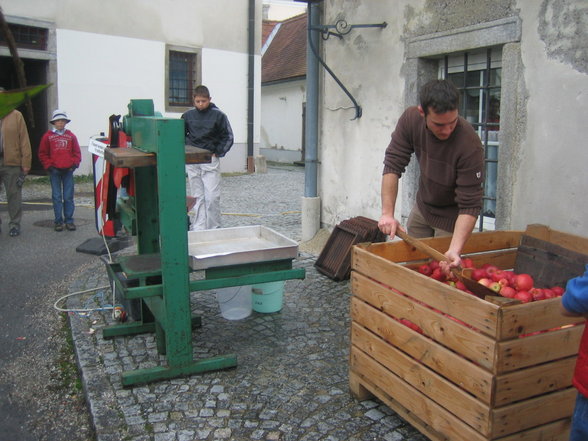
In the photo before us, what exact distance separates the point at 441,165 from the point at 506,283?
0.91 metres

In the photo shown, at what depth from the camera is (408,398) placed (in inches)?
120

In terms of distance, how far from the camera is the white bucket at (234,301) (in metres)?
4.92

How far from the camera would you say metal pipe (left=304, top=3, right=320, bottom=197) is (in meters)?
A: 7.55

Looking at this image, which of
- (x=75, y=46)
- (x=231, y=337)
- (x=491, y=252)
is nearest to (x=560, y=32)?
(x=491, y=252)

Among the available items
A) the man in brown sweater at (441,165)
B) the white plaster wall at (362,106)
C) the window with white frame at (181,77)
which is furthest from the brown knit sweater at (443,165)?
the window with white frame at (181,77)

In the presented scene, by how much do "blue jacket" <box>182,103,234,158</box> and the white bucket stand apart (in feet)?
10.3

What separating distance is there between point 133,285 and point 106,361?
0.55 metres

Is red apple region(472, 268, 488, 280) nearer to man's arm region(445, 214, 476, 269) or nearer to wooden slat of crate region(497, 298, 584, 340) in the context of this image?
man's arm region(445, 214, 476, 269)

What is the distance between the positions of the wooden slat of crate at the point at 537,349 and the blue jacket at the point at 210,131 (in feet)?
18.5

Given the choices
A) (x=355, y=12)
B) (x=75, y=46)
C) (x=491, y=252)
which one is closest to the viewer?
(x=491, y=252)

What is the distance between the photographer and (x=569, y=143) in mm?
4613

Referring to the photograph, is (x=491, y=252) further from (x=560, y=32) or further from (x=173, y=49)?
(x=173, y=49)

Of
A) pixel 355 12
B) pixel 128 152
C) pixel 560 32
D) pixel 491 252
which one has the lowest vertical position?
pixel 491 252

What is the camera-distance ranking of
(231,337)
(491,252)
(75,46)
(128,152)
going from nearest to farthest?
(128,152), (491,252), (231,337), (75,46)
